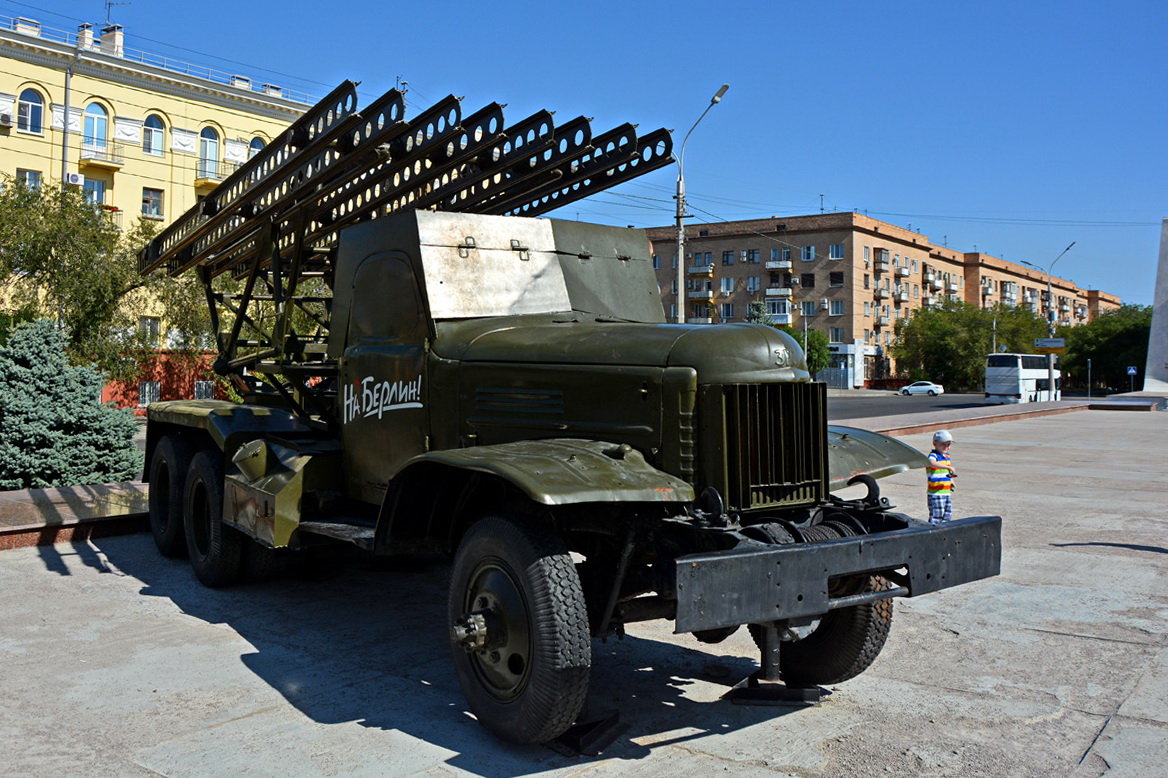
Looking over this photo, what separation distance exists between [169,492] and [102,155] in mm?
34238

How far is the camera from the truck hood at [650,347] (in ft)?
14.3

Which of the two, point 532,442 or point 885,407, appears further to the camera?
point 885,407

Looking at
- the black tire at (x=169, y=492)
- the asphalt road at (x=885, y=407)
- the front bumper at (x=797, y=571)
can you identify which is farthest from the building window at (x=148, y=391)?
the front bumper at (x=797, y=571)

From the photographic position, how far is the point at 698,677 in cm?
522

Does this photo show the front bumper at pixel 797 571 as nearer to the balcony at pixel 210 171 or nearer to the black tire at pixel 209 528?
the black tire at pixel 209 528

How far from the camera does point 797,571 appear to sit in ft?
12.7

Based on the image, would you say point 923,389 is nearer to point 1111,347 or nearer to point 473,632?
point 1111,347

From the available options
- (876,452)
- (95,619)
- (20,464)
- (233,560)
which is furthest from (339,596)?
(20,464)

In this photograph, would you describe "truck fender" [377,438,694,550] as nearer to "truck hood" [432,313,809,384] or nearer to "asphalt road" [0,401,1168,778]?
"truck hood" [432,313,809,384]

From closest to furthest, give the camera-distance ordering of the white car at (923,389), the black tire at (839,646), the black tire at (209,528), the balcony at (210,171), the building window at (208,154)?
1. the black tire at (839,646)
2. the black tire at (209,528)
3. the balcony at (210,171)
4. the building window at (208,154)
5. the white car at (923,389)

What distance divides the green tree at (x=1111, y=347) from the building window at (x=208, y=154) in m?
63.2

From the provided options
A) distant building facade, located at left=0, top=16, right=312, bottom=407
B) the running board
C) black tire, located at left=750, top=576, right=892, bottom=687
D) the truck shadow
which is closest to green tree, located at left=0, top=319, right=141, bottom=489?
the truck shadow

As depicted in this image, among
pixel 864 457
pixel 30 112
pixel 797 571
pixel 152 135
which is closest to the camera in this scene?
pixel 797 571

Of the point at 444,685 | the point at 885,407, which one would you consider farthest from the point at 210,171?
the point at 444,685
